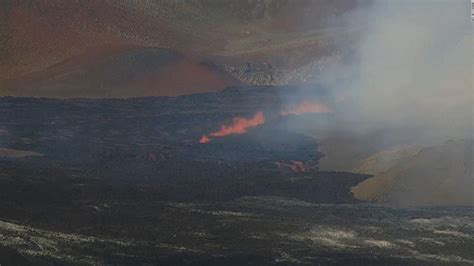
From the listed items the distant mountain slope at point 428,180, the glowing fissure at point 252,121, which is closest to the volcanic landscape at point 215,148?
the distant mountain slope at point 428,180

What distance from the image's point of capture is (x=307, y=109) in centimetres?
4034

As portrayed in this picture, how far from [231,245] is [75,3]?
4581 centimetres

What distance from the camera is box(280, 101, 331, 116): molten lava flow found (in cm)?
3937

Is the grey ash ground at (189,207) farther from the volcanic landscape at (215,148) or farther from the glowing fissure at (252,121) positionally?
the glowing fissure at (252,121)

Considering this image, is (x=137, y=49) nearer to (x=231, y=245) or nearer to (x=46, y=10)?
(x=46, y=10)

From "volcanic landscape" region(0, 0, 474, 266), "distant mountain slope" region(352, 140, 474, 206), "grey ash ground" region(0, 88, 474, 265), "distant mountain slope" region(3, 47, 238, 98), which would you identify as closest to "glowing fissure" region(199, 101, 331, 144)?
"volcanic landscape" region(0, 0, 474, 266)

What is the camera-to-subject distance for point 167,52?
48.8 m

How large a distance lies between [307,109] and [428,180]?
1673 cm

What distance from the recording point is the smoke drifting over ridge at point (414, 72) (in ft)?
112

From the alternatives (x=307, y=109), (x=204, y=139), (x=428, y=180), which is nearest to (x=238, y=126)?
(x=204, y=139)

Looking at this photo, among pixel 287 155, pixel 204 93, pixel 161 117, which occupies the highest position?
pixel 204 93

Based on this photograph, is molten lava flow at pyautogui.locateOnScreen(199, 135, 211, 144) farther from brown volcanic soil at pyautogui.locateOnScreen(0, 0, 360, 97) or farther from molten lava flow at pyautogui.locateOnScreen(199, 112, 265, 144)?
brown volcanic soil at pyautogui.locateOnScreen(0, 0, 360, 97)

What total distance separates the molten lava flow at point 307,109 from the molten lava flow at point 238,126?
2.07 m

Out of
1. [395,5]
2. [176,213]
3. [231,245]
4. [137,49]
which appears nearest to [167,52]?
[137,49]
